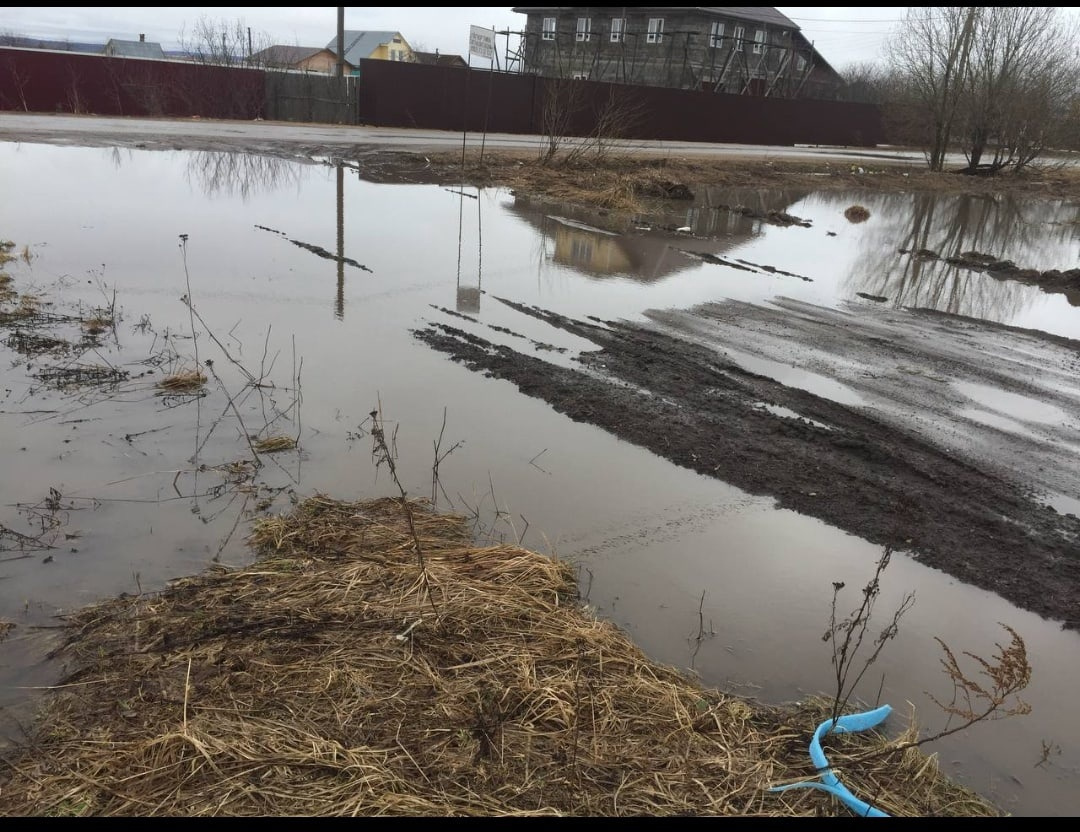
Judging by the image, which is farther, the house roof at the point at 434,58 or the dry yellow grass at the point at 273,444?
the house roof at the point at 434,58

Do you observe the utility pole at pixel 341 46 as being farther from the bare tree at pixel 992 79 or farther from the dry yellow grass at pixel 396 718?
the dry yellow grass at pixel 396 718

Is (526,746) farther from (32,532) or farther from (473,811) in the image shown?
(32,532)

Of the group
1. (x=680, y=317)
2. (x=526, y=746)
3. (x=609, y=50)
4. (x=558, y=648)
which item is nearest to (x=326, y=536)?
(x=558, y=648)

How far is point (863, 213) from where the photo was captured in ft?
57.4

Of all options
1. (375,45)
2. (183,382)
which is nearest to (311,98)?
(183,382)

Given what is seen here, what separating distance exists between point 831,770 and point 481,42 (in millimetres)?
16186

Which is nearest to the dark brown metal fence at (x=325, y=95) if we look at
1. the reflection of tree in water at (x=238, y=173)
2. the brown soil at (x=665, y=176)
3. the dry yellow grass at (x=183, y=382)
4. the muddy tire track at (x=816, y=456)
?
the brown soil at (x=665, y=176)

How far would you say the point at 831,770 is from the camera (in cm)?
253

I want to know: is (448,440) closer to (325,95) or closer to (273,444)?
(273,444)

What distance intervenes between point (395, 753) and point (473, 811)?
342 millimetres

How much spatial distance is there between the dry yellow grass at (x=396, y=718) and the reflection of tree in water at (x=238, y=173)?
10.9m

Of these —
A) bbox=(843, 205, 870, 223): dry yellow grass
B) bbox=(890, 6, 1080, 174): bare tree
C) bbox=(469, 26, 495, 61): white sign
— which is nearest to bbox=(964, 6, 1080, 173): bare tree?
bbox=(890, 6, 1080, 174): bare tree

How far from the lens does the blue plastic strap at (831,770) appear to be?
2391 mm
